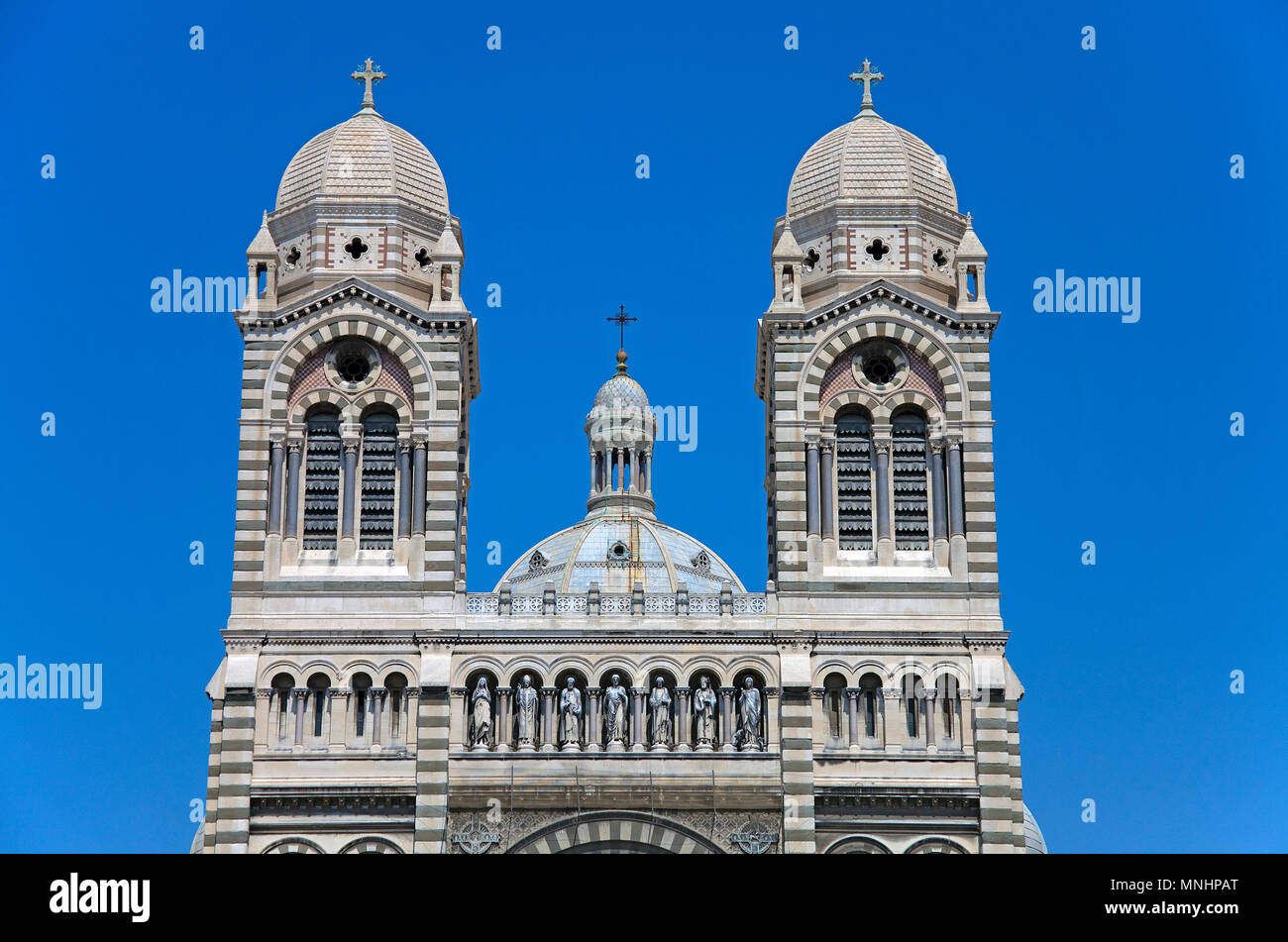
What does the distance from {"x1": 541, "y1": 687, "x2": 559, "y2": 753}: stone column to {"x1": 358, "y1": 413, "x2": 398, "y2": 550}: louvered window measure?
15.8 feet

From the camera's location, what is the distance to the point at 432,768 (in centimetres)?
4812

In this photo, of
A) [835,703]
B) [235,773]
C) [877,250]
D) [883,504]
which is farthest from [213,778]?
[877,250]

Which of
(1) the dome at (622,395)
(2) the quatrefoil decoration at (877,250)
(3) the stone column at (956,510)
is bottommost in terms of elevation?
(3) the stone column at (956,510)

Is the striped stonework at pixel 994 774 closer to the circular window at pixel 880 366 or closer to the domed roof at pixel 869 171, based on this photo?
the circular window at pixel 880 366

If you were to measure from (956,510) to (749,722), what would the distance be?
6.58 m

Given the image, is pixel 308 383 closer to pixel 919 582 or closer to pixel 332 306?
pixel 332 306

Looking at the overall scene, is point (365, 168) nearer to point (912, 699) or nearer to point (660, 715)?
point (660, 715)

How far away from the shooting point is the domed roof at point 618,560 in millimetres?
76062

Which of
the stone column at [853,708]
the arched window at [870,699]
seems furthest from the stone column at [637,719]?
the arched window at [870,699]

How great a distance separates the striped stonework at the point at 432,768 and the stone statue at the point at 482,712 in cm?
59

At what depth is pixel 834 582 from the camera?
163 feet

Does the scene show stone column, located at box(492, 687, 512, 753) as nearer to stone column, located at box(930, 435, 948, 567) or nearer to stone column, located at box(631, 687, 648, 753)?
stone column, located at box(631, 687, 648, 753)
